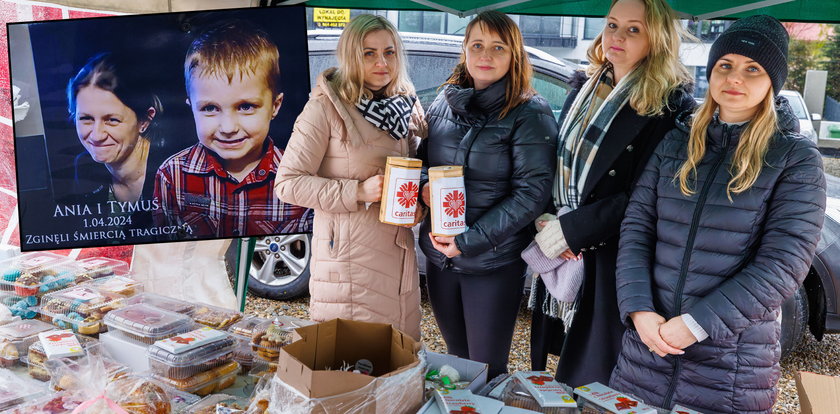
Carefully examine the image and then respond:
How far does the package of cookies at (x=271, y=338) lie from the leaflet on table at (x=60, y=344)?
1.69 ft

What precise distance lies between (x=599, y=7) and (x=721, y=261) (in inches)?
75.7

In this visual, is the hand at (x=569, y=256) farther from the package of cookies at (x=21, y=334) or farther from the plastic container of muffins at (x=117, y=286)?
the package of cookies at (x=21, y=334)

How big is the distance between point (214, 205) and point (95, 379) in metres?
1.36

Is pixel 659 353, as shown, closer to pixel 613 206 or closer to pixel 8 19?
pixel 613 206

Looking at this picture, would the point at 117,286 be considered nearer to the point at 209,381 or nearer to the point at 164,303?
the point at 164,303

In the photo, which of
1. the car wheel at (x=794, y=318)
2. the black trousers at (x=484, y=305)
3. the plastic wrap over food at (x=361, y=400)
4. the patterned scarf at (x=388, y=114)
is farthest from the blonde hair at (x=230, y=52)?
the car wheel at (x=794, y=318)

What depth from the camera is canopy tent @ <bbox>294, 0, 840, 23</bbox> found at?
2844mm

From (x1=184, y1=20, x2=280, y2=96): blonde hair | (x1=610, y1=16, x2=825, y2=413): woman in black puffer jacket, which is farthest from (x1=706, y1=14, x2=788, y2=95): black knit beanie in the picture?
(x1=184, y1=20, x2=280, y2=96): blonde hair

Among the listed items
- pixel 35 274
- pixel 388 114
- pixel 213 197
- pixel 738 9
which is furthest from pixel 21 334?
pixel 738 9

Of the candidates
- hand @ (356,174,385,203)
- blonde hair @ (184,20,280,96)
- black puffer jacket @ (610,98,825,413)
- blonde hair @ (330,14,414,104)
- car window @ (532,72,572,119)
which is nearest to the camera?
Answer: black puffer jacket @ (610,98,825,413)

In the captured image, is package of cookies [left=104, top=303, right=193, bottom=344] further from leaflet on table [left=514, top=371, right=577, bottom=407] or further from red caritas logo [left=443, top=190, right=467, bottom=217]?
leaflet on table [left=514, top=371, right=577, bottom=407]

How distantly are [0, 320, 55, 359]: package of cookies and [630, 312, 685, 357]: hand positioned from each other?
1918 millimetres

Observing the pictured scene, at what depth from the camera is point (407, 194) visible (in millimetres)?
2090

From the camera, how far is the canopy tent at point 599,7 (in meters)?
2.84
